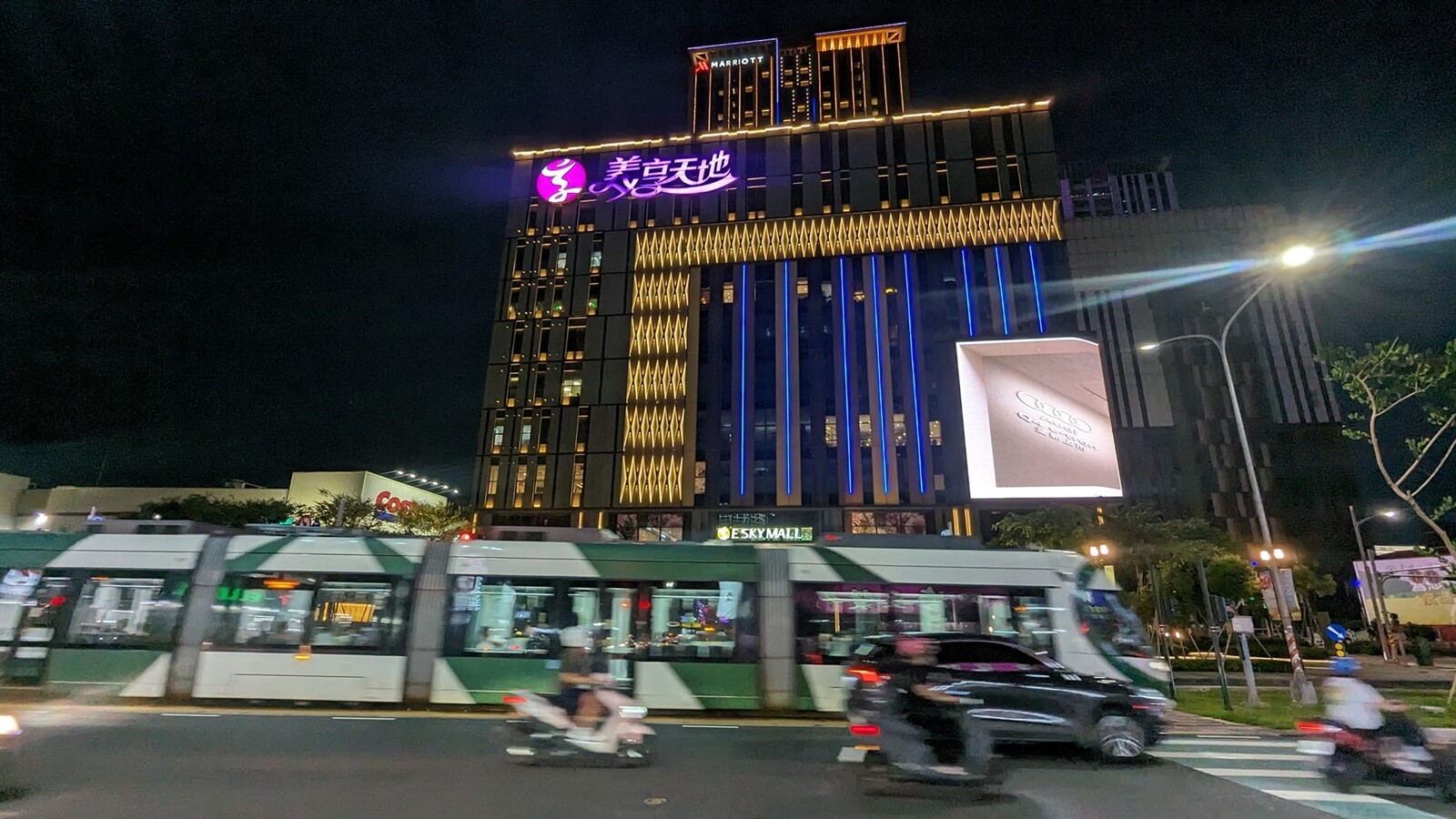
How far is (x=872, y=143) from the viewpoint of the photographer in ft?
183

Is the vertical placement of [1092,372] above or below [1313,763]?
above

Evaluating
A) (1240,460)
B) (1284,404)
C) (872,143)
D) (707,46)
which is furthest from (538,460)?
(1284,404)

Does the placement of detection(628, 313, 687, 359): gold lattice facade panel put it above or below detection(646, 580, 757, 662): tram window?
above

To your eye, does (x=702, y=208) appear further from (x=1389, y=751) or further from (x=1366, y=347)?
(x=1389, y=751)

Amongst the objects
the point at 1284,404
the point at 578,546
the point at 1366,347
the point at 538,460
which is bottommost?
the point at 578,546

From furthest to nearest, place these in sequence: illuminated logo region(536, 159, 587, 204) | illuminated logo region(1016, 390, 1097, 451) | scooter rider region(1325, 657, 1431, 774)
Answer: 1. illuminated logo region(536, 159, 587, 204)
2. illuminated logo region(1016, 390, 1097, 451)
3. scooter rider region(1325, 657, 1431, 774)

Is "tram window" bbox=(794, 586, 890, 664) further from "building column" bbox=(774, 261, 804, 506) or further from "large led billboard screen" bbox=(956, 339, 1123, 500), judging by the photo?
"building column" bbox=(774, 261, 804, 506)

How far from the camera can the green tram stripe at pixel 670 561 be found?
13805mm

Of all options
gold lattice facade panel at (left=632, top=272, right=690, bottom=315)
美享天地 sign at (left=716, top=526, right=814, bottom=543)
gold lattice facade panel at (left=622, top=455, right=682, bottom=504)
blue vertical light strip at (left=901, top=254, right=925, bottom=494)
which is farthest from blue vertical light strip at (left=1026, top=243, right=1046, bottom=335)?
gold lattice facade panel at (left=622, top=455, right=682, bottom=504)

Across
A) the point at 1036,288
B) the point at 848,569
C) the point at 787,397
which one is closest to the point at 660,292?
the point at 787,397

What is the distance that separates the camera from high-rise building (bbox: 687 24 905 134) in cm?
6562

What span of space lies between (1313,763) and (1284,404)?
85.0m

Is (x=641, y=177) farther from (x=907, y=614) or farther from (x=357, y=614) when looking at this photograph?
(x=907, y=614)

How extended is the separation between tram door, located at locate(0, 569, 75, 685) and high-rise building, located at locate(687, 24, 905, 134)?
60.7 metres
